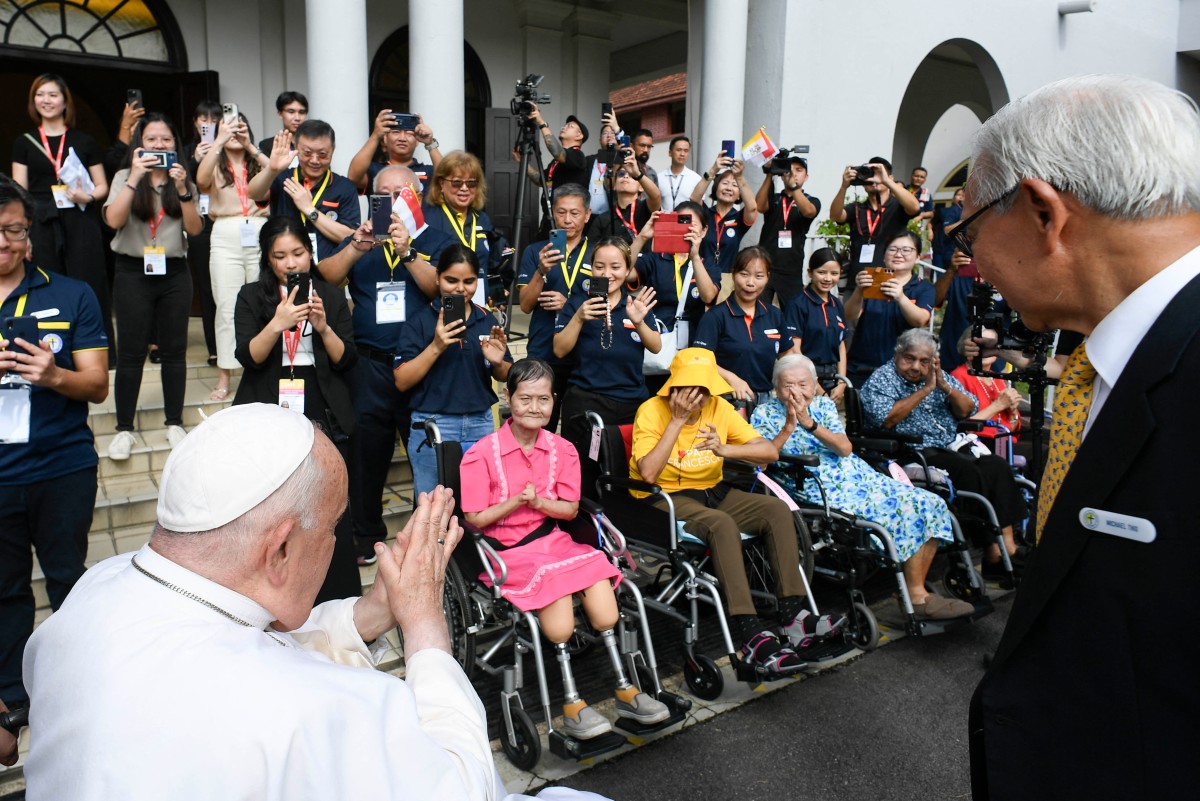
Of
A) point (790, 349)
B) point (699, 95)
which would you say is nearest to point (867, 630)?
point (790, 349)

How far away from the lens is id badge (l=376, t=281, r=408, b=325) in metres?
4.52

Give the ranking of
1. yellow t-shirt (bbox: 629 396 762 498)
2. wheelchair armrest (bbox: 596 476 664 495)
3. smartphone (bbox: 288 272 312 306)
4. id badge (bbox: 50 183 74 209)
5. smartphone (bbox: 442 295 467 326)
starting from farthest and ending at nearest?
id badge (bbox: 50 183 74 209) < yellow t-shirt (bbox: 629 396 762 498) < smartphone (bbox: 442 295 467 326) < wheelchair armrest (bbox: 596 476 664 495) < smartphone (bbox: 288 272 312 306)

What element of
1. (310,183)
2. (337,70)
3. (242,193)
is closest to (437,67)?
(337,70)

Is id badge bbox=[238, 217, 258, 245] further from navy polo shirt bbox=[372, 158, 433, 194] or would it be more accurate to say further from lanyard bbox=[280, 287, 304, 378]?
lanyard bbox=[280, 287, 304, 378]

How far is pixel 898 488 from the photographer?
4.65 m

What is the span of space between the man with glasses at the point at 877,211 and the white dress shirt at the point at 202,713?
692 centimetres

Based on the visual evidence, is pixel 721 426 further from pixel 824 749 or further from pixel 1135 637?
pixel 1135 637

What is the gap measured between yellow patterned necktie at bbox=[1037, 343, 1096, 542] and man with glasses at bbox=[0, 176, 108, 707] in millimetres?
3221

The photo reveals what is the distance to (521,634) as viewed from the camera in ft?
11.3

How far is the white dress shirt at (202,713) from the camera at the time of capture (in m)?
1.20

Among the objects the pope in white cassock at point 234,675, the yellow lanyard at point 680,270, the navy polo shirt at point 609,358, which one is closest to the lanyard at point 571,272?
the navy polo shirt at point 609,358

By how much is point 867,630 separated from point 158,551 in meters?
3.59

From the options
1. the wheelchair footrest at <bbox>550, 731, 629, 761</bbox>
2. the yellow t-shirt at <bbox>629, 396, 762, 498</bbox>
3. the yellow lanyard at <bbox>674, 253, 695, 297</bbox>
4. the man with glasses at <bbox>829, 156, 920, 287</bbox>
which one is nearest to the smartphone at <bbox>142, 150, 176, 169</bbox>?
the yellow t-shirt at <bbox>629, 396, 762, 498</bbox>

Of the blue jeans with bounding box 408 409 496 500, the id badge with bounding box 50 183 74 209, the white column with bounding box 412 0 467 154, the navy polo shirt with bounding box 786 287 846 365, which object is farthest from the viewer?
the white column with bounding box 412 0 467 154
